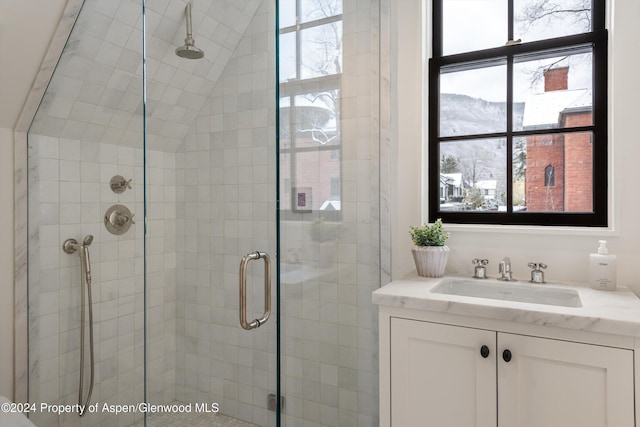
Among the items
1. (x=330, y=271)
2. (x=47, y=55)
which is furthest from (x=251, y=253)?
(x=47, y=55)

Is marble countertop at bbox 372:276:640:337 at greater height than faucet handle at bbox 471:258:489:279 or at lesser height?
lesser

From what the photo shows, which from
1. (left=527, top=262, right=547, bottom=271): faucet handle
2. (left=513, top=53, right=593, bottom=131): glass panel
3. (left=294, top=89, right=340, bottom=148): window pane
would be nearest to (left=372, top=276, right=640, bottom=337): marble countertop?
(left=527, top=262, right=547, bottom=271): faucet handle

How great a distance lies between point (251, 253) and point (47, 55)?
1195mm

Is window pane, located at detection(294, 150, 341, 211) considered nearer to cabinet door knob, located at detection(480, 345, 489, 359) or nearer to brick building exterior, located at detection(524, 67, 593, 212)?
cabinet door knob, located at detection(480, 345, 489, 359)

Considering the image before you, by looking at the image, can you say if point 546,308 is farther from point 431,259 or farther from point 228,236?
point 228,236

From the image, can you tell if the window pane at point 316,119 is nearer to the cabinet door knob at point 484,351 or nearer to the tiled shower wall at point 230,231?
the tiled shower wall at point 230,231

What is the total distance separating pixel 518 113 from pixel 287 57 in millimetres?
1156

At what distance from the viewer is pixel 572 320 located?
3.91 feet

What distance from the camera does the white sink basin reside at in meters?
1.55

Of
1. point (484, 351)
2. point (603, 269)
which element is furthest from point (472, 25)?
point (484, 351)

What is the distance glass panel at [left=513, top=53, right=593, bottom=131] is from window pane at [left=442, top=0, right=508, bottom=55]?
0.63ft

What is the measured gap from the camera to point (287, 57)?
129 centimetres

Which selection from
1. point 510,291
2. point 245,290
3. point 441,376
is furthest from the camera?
point 510,291

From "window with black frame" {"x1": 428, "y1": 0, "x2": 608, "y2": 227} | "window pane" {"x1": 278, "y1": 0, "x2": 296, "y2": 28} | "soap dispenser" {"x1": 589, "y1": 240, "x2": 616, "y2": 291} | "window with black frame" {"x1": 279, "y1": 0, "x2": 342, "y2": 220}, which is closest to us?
"window pane" {"x1": 278, "y1": 0, "x2": 296, "y2": 28}
